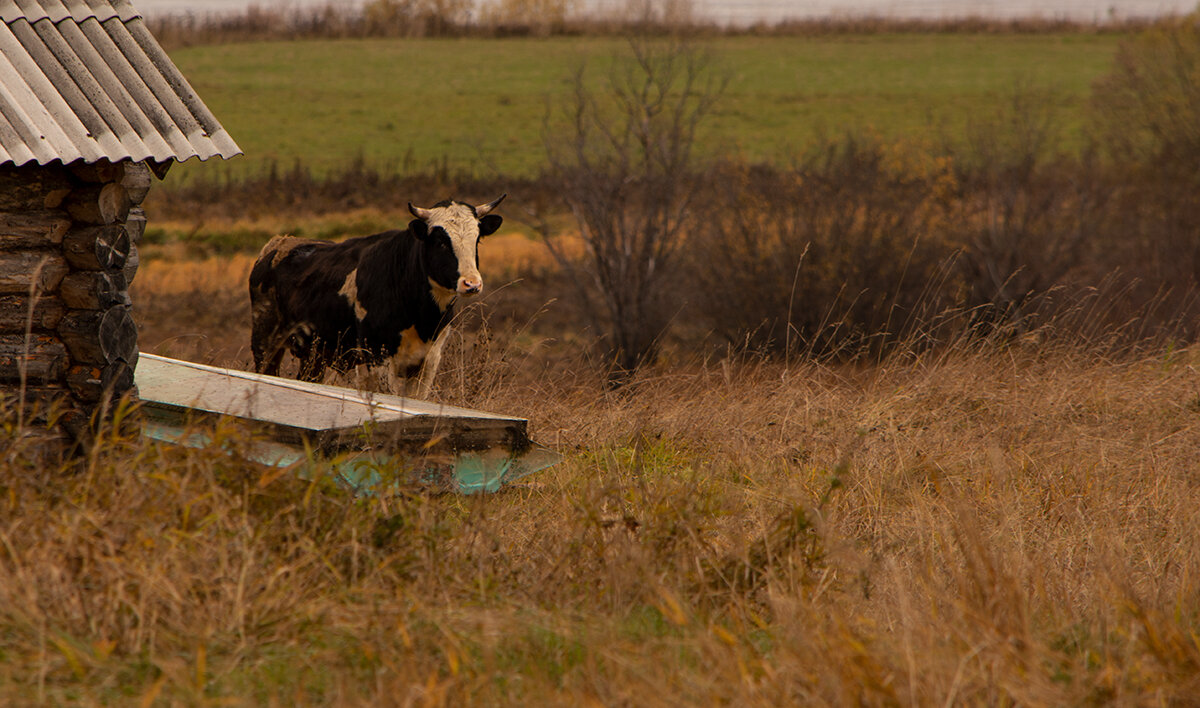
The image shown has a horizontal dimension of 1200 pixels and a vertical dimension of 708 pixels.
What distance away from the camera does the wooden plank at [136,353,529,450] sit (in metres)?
4.84

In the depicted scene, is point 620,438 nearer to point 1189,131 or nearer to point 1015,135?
point 1015,135

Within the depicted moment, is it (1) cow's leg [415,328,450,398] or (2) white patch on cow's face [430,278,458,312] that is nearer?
(2) white patch on cow's face [430,278,458,312]

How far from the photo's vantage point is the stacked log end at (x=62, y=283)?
4.83 meters

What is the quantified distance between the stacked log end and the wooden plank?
354mm

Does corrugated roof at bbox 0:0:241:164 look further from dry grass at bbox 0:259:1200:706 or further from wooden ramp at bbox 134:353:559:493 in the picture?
dry grass at bbox 0:259:1200:706

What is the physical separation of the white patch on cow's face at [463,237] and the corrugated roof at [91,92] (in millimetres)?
1903

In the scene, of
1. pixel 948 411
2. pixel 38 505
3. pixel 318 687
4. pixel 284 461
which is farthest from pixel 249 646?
pixel 948 411

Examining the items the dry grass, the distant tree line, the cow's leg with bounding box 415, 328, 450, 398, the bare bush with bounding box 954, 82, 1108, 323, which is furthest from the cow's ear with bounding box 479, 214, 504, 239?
the bare bush with bounding box 954, 82, 1108, 323

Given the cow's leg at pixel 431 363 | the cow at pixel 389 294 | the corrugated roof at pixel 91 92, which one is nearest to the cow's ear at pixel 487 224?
the cow at pixel 389 294

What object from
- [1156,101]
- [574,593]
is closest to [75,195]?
[574,593]

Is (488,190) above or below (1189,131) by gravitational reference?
below

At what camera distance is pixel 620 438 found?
640 centimetres

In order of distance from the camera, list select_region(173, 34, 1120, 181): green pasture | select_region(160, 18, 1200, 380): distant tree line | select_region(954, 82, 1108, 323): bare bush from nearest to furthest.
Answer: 1. select_region(160, 18, 1200, 380): distant tree line
2. select_region(954, 82, 1108, 323): bare bush
3. select_region(173, 34, 1120, 181): green pasture

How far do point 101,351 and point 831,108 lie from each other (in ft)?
132
